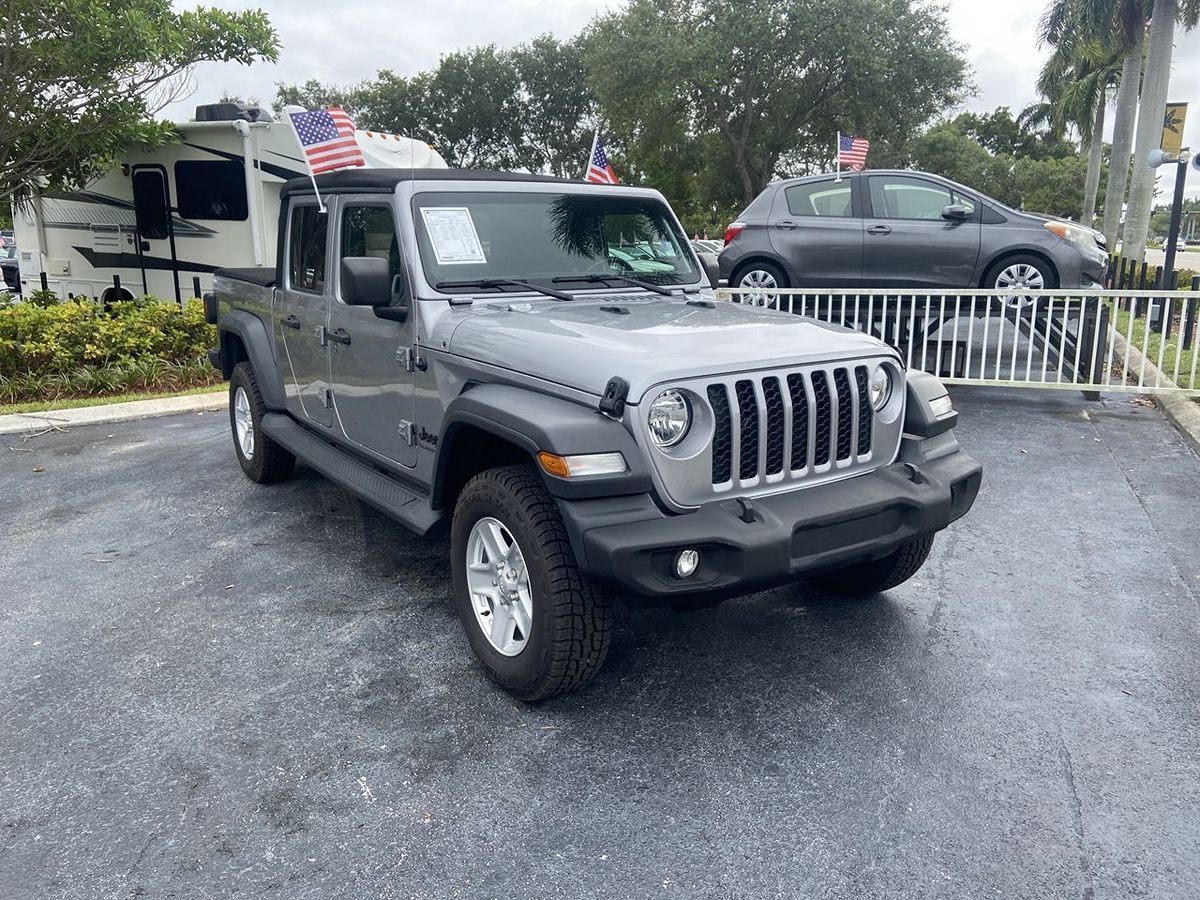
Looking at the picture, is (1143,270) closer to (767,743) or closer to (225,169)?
(225,169)

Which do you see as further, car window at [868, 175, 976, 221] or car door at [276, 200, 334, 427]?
car window at [868, 175, 976, 221]

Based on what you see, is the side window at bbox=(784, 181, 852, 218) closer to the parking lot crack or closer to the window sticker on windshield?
the window sticker on windshield

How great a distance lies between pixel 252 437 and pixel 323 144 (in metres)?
2.13

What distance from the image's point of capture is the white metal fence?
7934 millimetres

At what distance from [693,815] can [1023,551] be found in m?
2.99

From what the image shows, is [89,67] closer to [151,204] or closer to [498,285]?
[151,204]

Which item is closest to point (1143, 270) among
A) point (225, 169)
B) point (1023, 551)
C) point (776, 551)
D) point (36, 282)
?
point (1023, 551)

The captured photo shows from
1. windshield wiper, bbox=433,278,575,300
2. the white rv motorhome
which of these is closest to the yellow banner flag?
the white rv motorhome

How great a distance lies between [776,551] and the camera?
302cm

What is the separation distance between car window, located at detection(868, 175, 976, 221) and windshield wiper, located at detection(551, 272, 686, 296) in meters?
6.15

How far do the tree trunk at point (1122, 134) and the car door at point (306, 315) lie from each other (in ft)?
71.4

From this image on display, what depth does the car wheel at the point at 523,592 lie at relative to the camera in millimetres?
3109

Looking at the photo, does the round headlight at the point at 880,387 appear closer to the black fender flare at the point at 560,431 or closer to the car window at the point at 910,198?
the black fender flare at the point at 560,431

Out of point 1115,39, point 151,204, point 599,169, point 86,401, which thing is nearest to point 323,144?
point 599,169
